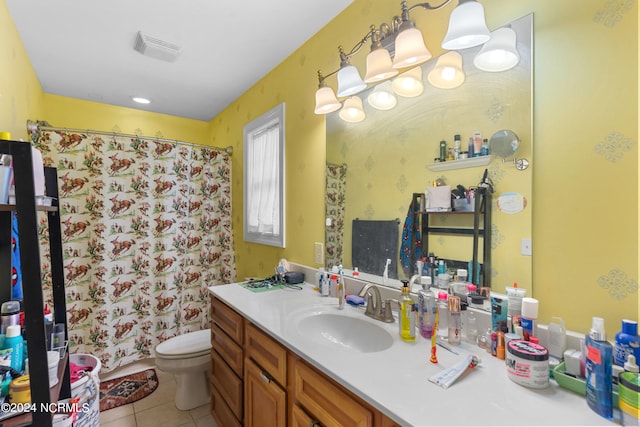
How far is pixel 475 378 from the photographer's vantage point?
81 centimetres

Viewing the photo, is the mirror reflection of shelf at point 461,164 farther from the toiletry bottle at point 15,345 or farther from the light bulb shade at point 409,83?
the toiletry bottle at point 15,345

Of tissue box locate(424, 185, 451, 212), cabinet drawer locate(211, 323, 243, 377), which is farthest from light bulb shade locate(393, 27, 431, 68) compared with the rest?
cabinet drawer locate(211, 323, 243, 377)

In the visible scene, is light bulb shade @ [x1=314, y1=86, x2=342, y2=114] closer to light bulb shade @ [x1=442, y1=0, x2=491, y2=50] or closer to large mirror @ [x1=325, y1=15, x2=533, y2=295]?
large mirror @ [x1=325, y1=15, x2=533, y2=295]

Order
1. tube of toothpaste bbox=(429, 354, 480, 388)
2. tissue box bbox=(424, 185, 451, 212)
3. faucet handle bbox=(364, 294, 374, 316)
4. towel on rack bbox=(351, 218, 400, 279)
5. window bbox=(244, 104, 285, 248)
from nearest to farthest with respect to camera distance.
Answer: tube of toothpaste bbox=(429, 354, 480, 388)
tissue box bbox=(424, 185, 451, 212)
faucet handle bbox=(364, 294, 374, 316)
towel on rack bbox=(351, 218, 400, 279)
window bbox=(244, 104, 285, 248)

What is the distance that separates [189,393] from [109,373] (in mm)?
911

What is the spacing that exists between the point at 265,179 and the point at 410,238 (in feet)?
4.66

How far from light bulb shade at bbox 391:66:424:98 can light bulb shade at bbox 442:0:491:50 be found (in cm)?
28

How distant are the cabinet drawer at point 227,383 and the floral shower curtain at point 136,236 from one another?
1.08 m

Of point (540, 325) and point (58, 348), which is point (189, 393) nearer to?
point (58, 348)

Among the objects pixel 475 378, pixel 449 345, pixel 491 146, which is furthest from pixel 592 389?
pixel 491 146

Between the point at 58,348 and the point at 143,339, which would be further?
the point at 143,339

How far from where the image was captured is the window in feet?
7.11

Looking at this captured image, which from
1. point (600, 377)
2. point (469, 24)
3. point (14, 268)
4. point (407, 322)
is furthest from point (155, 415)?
point (469, 24)

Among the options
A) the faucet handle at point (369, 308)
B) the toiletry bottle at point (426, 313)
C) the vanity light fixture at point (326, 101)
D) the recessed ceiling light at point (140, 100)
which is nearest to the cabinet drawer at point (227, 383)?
the faucet handle at point (369, 308)
